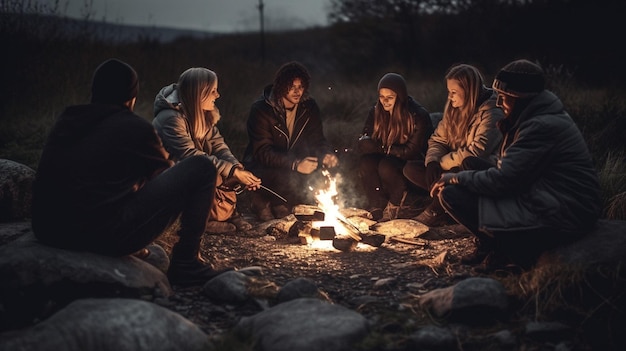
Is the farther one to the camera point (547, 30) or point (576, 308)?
point (547, 30)

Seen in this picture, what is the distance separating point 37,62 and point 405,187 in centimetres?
747

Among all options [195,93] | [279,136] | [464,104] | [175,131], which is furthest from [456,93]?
[175,131]

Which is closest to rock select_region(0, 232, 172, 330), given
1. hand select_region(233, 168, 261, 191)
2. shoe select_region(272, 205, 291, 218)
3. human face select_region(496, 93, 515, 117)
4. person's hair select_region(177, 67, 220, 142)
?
hand select_region(233, 168, 261, 191)

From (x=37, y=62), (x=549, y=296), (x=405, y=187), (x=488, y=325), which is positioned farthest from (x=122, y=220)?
(x=37, y=62)

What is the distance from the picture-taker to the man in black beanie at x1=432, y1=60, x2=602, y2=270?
163 inches

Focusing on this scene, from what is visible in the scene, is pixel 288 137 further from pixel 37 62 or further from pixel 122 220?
pixel 37 62

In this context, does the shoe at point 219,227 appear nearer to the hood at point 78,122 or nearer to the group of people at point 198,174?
the group of people at point 198,174

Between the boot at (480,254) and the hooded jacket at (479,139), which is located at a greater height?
the hooded jacket at (479,139)

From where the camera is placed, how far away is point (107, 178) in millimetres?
3830

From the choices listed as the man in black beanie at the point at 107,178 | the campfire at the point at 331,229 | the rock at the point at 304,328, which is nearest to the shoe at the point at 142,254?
the man in black beanie at the point at 107,178

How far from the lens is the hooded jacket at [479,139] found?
566cm

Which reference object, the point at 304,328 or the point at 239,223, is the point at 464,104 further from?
the point at 304,328

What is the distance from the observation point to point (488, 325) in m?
3.70

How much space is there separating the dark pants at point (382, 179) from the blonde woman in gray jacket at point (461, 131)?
31 centimetres
